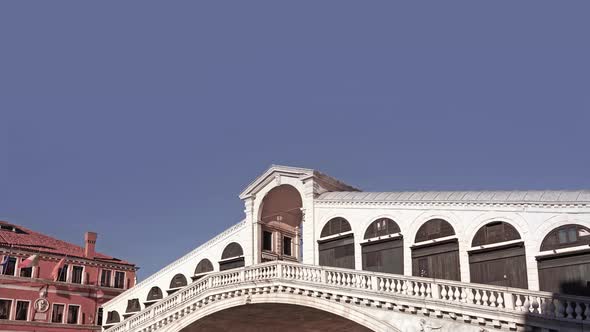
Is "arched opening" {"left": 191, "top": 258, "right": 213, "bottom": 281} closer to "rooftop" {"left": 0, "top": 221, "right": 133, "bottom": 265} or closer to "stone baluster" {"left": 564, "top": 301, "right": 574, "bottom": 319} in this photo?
"rooftop" {"left": 0, "top": 221, "right": 133, "bottom": 265}

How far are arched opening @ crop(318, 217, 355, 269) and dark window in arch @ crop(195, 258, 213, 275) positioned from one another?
9281 mm

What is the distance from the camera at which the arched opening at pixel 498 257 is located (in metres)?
24.2

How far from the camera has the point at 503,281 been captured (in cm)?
2456

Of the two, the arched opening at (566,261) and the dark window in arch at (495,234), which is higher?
the dark window in arch at (495,234)

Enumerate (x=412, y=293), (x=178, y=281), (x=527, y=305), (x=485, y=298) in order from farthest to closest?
(x=178, y=281)
(x=412, y=293)
(x=485, y=298)
(x=527, y=305)

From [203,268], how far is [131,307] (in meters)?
7.59

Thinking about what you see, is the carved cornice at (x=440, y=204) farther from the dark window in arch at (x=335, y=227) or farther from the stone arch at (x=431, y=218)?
the dark window in arch at (x=335, y=227)

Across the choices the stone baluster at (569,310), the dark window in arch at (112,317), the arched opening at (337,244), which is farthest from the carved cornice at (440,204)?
the dark window in arch at (112,317)

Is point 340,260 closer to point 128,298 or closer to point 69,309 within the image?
point 128,298

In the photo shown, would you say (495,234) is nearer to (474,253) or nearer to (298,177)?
(474,253)

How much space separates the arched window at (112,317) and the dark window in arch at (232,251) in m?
11.4

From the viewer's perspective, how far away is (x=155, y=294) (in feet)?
135

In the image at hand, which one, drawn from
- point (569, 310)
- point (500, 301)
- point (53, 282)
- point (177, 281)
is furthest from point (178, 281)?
point (569, 310)

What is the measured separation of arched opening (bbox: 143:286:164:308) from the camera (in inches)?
1612
